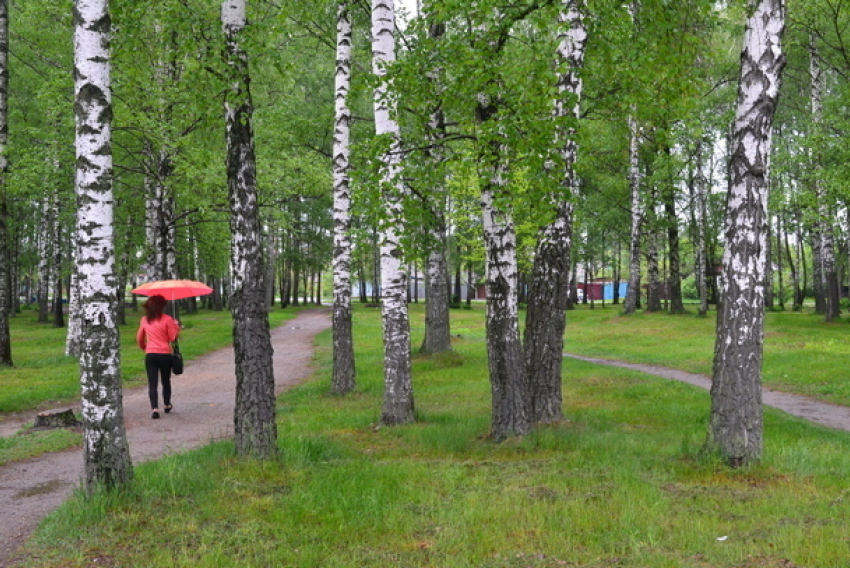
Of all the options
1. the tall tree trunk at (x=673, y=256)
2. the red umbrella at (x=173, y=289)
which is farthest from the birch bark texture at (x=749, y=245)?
the tall tree trunk at (x=673, y=256)

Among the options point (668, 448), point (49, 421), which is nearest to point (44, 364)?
point (49, 421)

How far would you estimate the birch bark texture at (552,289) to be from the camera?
27.7 feet

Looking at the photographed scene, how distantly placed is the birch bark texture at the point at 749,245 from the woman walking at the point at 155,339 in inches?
327

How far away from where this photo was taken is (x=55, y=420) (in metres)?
9.54

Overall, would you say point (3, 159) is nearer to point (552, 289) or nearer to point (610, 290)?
point (552, 289)

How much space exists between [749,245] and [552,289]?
8.86 feet

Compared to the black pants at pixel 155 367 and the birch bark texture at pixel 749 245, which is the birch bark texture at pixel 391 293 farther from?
the birch bark texture at pixel 749 245

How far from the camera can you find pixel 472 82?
673 centimetres

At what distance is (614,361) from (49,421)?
48.9 feet

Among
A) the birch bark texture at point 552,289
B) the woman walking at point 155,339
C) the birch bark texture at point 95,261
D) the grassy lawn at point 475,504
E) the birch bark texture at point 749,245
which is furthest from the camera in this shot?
the woman walking at point 155,339

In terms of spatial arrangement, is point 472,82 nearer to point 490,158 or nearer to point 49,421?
point 490,158

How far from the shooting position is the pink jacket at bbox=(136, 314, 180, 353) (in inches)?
407

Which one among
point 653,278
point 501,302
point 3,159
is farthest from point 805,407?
point 653,278

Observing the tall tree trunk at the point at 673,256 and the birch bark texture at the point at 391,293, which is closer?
the birch bark texture at the point at 391,293
